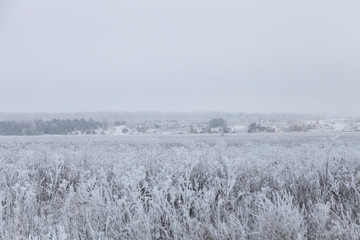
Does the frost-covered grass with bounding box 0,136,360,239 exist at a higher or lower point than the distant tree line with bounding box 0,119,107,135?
higher

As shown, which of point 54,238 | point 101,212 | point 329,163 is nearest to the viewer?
point 54,238

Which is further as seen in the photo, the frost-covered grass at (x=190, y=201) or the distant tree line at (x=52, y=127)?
the distant tree line at (x=52, y=127)

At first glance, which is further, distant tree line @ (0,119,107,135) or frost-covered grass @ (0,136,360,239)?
distant tree line @ (0,119,107,135)

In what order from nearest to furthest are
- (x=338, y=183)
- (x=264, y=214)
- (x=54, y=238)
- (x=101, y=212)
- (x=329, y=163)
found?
(x=54, y=238) < (x=264, y=214) < (x=101, y=212) < (x=338, y=183) < (x=329, y=163)

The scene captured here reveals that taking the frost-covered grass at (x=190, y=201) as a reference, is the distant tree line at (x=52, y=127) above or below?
below

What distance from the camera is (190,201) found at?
5.58 m

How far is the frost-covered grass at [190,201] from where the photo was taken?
16.3 feet

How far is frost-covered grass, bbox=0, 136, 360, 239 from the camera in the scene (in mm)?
4977

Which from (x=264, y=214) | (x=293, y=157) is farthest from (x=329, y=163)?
(x=264, y=214)

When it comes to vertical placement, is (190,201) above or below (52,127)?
above

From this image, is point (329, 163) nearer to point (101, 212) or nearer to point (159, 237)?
point (159, 237)

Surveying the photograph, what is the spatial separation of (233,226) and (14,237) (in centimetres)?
325

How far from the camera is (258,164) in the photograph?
879 cm

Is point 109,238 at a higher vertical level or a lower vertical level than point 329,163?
lower
